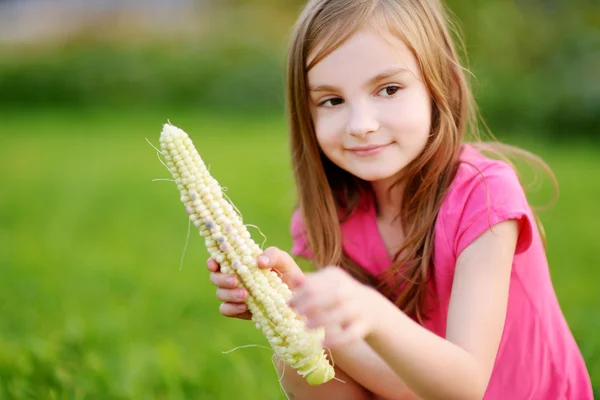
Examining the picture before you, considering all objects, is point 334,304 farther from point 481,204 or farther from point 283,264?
point 481,204

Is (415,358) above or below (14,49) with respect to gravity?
below

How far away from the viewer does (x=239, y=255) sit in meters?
2.09

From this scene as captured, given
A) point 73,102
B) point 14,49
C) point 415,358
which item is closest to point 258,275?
point 415,358

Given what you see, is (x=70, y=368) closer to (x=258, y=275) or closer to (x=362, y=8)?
(x=258, y=275)

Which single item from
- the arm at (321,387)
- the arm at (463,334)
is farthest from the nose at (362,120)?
the arm at (321,387)

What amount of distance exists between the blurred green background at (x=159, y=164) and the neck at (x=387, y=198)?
1.54 feet

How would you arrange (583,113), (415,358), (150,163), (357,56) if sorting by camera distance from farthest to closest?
(583,113) < (150,163) < (357,56) < (415,358)

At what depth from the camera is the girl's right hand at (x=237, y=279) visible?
6.90ft

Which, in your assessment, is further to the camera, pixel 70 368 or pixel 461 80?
pixel 70 368

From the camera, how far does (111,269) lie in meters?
5.00

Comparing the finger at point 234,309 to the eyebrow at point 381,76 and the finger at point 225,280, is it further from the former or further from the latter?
the eyebrow at point 381,76

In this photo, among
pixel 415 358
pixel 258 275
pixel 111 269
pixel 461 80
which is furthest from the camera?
pixel 111 269

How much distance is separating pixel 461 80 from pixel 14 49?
45.0ft

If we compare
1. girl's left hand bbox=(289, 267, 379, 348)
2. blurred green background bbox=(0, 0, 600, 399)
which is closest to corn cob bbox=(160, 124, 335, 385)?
girl's left hand bbox=(289, 267, 379, 348)
